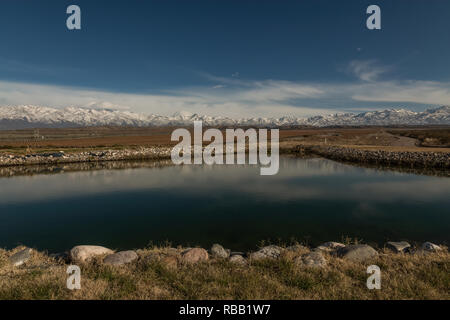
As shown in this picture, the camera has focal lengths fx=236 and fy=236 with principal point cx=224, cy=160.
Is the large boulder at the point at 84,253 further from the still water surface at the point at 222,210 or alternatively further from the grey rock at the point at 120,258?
the still water surface at the point at 222,210

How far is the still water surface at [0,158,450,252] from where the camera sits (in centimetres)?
1306

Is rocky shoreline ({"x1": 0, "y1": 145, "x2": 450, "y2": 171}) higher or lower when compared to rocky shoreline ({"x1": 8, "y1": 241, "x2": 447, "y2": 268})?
higher

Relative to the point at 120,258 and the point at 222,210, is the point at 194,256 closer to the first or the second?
the point at 120,258

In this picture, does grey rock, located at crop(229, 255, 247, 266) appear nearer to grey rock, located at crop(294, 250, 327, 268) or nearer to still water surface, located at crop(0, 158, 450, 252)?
grey rock, located at crop(294, 250, 327, 268)

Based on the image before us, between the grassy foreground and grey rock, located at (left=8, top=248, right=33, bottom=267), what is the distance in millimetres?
599

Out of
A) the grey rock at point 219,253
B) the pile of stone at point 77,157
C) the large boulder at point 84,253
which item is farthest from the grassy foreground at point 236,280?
the pile of stone at point 77,157

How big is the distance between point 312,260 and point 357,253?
77.4 inches

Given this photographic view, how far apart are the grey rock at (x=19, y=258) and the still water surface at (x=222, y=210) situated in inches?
102

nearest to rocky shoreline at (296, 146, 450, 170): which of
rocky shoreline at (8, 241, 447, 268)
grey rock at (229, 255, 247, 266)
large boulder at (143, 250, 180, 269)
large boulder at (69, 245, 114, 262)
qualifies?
rocky shoreline at (8, 241, 447, 268)

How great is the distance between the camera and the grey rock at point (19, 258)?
28.8 ft

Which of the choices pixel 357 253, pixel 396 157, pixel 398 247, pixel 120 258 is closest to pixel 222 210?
pixel 120 258

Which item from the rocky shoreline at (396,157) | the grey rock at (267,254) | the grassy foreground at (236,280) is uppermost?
the rocky shoreline at (396,157)

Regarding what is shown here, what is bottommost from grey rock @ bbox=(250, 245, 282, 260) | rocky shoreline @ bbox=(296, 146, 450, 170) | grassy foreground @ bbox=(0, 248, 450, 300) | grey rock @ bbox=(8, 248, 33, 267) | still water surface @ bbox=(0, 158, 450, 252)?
still water surface @ bbox=(0, 158, 450, 252)
